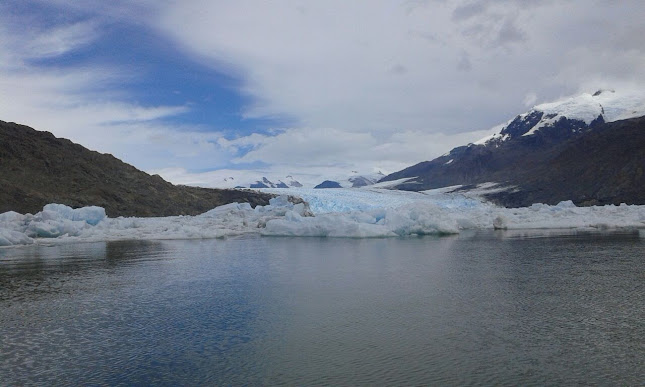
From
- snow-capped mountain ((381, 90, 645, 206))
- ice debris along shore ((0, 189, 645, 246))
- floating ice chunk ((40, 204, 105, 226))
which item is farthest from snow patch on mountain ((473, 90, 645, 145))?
floating ice chunk ((40, 204, 105, 226))

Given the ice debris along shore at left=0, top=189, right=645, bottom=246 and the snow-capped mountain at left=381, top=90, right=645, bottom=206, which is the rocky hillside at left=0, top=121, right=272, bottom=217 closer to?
the ice debris along shore at left=0, top=189, right=645, bottom=246

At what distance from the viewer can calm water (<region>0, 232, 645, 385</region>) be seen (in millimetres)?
4617

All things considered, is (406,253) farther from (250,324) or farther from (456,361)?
(456,361)

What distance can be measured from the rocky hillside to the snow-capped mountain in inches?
1788

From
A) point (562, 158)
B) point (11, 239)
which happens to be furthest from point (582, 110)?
point (11, 239)

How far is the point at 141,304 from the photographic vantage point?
25.2 ft

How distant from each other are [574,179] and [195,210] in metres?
55.2

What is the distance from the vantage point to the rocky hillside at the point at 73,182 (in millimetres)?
41938

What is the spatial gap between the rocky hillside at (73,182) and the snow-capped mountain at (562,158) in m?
45.4

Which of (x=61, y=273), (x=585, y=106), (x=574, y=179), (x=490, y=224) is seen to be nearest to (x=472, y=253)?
(x=61, y=273)

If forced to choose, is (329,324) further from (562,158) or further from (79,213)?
(562,158)

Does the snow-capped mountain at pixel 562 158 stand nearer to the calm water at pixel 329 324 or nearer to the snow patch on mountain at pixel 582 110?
the snow patch on mountain at pixel 582 110

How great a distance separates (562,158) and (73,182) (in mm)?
73364

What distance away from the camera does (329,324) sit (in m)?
6.35
